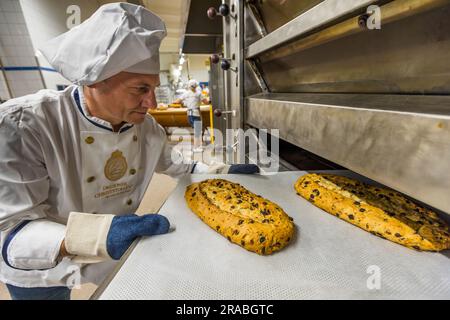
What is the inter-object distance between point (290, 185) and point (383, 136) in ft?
2.02

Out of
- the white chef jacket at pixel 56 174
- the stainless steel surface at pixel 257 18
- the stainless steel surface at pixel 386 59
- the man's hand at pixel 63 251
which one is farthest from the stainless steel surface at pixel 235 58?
the man's hand at pixel 63 251

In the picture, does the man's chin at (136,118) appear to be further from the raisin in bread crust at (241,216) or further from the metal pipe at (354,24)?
the metal pipe at (354,24)

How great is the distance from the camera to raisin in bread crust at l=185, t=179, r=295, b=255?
0.64 metres

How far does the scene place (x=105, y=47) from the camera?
29.4 inches

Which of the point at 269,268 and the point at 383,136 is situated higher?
the point at 383,136

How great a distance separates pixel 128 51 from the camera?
77 cm

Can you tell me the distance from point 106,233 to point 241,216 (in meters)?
0.44

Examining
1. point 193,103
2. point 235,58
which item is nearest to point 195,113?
point 193,103

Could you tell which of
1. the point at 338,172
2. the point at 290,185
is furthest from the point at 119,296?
the point at 338,172

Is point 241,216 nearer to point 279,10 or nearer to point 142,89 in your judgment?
point 142,89

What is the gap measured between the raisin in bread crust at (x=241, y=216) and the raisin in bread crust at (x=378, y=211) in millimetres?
207

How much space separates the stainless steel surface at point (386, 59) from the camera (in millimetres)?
583

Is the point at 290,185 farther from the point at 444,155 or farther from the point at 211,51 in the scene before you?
the point at 211,51

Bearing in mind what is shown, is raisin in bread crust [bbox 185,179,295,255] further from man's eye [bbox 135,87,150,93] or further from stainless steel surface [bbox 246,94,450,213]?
man's eye [bbox 135,87,150,93]
